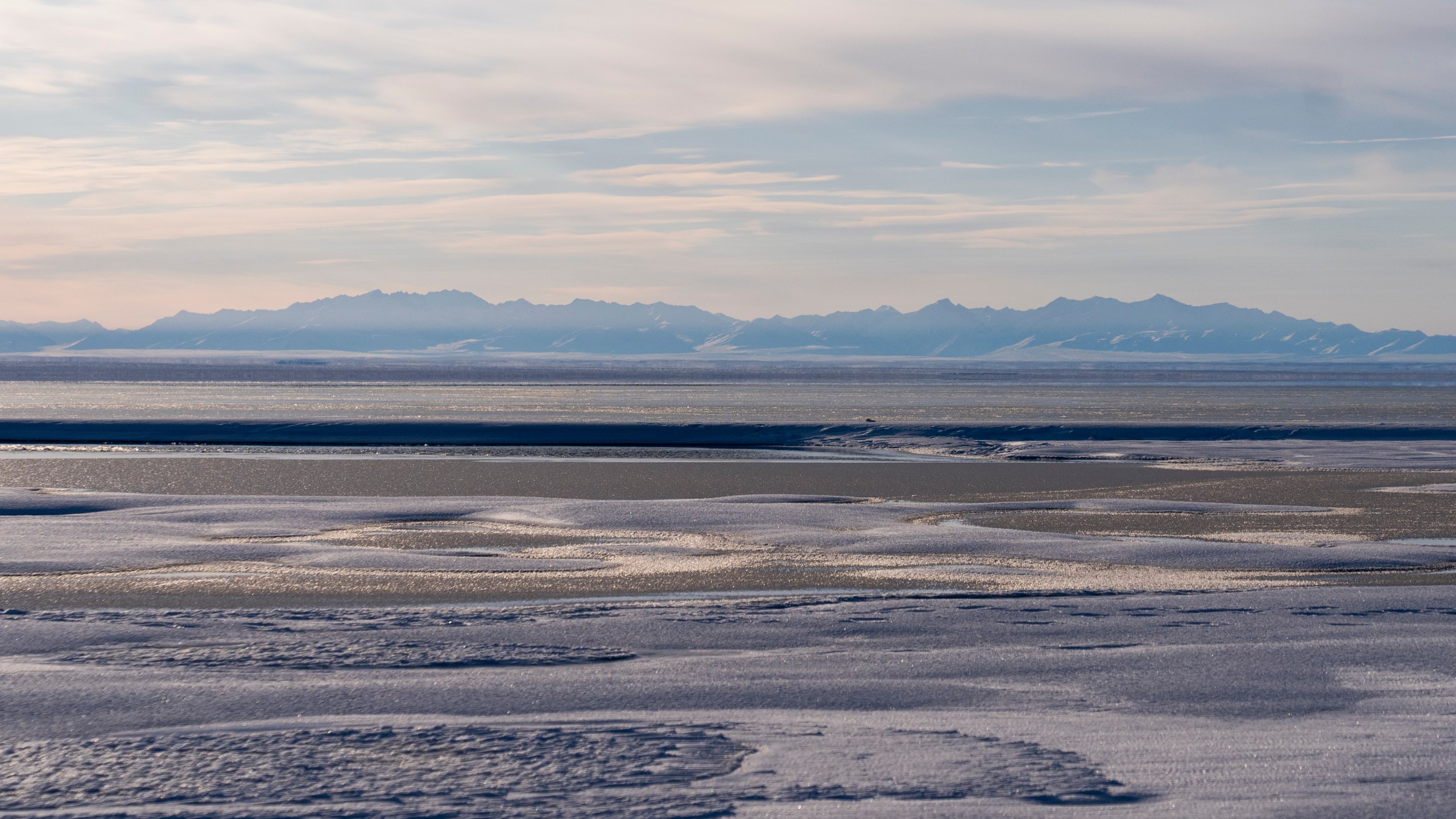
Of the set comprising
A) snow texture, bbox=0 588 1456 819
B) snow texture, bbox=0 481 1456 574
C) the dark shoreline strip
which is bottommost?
the dark shoreline strip

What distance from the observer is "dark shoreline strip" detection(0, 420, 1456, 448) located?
31.7 meters

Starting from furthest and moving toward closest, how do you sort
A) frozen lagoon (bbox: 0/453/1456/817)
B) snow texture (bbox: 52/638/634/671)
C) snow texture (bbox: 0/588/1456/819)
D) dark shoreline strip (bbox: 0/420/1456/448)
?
1. dark shoreline strip (bbox: 0/420/1456/448)
2. snow texture (bbox: 52/638/634/671)
3. frozen lagoon (bbox: 0/453/1456/817)
4. snow texture (bbox: 0/588/1456/819)

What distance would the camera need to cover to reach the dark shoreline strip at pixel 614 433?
104 feet

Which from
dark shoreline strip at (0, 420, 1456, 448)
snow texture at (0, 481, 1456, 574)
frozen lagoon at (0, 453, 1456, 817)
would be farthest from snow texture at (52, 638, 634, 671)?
dark shoreline strip at (0, 420, 1456, 448)

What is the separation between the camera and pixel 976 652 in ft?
25.5

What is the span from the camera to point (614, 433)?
33.9 meters

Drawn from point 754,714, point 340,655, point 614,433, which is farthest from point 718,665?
point 614,433

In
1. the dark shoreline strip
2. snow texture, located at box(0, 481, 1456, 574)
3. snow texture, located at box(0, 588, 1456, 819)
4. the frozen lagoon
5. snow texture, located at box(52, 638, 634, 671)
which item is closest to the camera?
snow texture, located at box(0, 588, 1456, 819)

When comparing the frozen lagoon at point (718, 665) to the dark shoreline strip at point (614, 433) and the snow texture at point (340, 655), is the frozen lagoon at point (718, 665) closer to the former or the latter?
the snow texture at point (340, 655)

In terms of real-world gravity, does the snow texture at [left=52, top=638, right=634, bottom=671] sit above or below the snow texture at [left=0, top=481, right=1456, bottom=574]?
above

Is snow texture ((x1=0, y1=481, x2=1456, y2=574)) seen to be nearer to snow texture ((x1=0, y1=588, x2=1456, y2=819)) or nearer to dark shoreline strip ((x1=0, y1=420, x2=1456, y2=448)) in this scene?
snow texture ((x1=0, y1=588, x2=1456, y2=819))

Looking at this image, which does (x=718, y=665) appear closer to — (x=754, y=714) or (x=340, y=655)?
(x=754, y=714)

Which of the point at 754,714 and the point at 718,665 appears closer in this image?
the point at 754,714

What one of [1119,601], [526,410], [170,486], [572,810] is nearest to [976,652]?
[1119,601]
